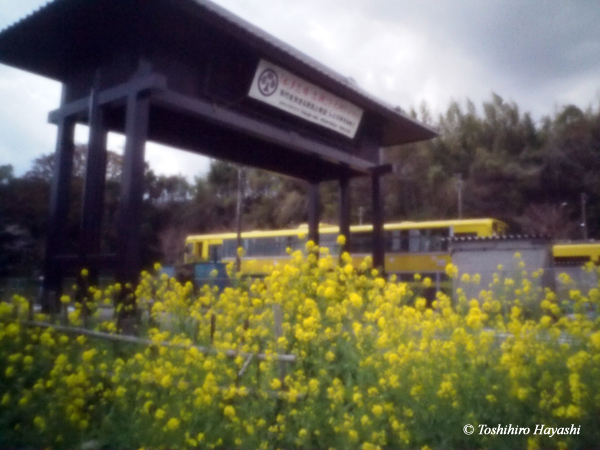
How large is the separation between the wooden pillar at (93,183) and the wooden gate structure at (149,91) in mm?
12

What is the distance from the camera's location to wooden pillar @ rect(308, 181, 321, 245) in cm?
880

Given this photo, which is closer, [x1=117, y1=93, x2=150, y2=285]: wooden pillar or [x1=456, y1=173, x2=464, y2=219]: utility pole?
[x1=117, y1=93, x2=150, y2=285]: wooden pillar

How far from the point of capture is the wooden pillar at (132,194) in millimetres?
4895

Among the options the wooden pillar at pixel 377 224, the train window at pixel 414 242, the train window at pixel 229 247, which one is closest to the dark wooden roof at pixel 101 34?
the wooden pillar at pixel 377 224

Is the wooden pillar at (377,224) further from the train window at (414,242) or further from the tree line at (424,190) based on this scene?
the train window at (414,242)

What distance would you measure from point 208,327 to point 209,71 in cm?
328

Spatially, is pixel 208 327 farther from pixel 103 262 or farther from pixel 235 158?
pixel 235 158

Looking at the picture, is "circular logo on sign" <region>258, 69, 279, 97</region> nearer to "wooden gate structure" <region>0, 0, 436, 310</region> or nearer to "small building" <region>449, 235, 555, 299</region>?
"wooden gate structure" <region>0, 0, 436, 310</region>

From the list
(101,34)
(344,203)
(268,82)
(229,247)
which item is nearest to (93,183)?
(101,34)

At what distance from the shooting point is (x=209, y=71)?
5.69 metres

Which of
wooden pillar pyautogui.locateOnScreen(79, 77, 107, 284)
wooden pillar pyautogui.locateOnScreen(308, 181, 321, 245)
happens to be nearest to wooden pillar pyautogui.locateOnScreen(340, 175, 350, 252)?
wooden pillar pyautogui.locateOnScreen(308, 181, 321, 245)

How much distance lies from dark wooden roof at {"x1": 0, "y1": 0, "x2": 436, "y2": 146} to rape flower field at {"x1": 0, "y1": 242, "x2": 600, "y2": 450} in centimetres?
273

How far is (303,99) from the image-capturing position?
6598 millimetres

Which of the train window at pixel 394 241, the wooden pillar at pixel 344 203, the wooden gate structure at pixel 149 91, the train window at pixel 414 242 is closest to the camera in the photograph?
the wooden gate structure at pixel 149 91
